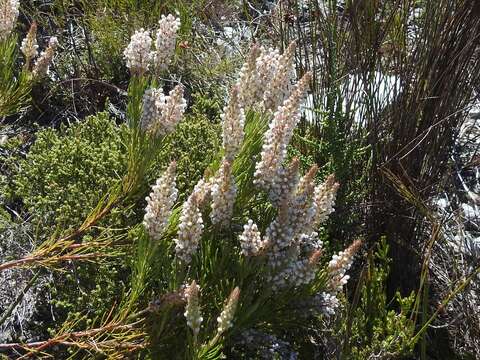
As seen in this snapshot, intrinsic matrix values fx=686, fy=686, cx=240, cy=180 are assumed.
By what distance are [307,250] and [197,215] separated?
540 mm

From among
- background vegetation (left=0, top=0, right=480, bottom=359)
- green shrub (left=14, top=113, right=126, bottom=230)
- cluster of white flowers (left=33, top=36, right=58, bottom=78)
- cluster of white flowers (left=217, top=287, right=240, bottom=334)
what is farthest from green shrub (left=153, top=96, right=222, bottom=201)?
cluster of white flowers (left=217, top=287, right=240, bottom=334)

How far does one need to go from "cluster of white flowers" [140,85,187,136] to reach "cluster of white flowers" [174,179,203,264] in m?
0.33

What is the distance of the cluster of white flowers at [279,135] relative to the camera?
77.9 inches

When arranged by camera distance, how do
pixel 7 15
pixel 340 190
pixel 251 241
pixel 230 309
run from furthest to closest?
pixel 340 190 → pixel 7 15 → pixel 251 241 → pixel 230 309

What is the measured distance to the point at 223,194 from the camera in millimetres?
1973

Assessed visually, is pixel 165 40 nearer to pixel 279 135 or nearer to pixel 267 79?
pixel 267 79

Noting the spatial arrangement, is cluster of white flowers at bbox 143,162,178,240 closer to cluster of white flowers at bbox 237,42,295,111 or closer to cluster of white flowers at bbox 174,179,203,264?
cluster of white flowers at bbox 174,179,203,264

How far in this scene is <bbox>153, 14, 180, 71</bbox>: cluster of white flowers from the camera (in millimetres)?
2256

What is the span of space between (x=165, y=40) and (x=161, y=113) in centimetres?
25

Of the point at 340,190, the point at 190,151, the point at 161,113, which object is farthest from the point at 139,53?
the point at 340,190

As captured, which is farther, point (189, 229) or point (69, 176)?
point (69, 176)

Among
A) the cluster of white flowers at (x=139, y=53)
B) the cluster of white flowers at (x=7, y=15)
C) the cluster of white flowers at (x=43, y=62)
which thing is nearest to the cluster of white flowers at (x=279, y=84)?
the cluster of white flowers at (x=139, y=53)

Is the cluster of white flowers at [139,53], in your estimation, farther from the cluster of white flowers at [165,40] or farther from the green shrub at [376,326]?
the green shrub at [376,326]

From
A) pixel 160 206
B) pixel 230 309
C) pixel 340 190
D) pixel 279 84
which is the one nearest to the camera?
pixel 230 309
